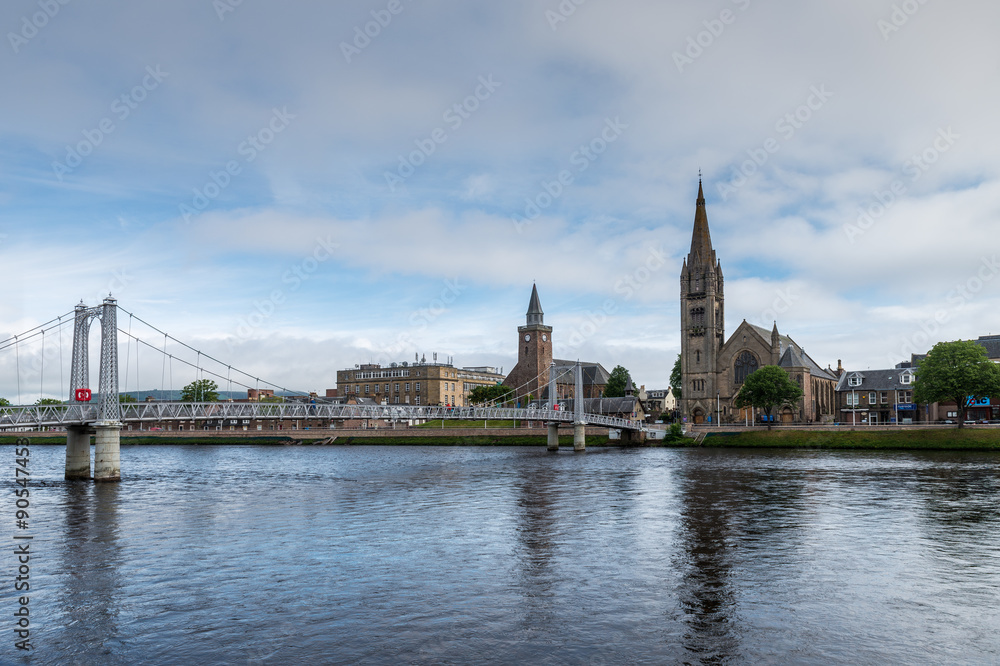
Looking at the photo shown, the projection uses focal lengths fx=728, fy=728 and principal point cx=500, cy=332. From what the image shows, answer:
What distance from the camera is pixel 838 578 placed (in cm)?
2291

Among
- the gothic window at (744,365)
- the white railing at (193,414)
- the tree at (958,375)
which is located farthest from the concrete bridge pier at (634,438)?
the tree at (958,375)

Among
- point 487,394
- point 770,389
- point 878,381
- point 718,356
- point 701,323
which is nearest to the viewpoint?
point 770,389

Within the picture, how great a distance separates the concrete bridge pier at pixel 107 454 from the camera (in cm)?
5425

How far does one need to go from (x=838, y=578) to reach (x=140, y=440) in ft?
497

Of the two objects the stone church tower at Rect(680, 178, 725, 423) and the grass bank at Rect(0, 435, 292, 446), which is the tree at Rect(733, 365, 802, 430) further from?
the grass bank at Rect(0, 435, 292, 446)

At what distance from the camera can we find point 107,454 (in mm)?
55156

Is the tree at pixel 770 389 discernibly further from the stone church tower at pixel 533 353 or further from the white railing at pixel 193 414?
the stone church tower at pixel 533 353

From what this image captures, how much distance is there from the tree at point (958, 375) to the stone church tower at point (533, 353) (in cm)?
8952

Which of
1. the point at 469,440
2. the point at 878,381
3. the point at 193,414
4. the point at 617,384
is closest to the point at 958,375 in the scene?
the point at 878,381

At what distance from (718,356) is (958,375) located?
Answer: 50.9 metres

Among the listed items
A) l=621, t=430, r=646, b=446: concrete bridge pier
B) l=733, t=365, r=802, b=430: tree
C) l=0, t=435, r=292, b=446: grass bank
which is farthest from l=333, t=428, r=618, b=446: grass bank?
l=733, t=365, r=802, b=430: tree

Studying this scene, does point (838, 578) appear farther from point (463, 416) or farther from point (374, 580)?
point (463, 416)

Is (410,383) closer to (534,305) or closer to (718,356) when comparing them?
(534,305)

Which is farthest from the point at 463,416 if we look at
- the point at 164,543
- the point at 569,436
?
the point at 164,543
